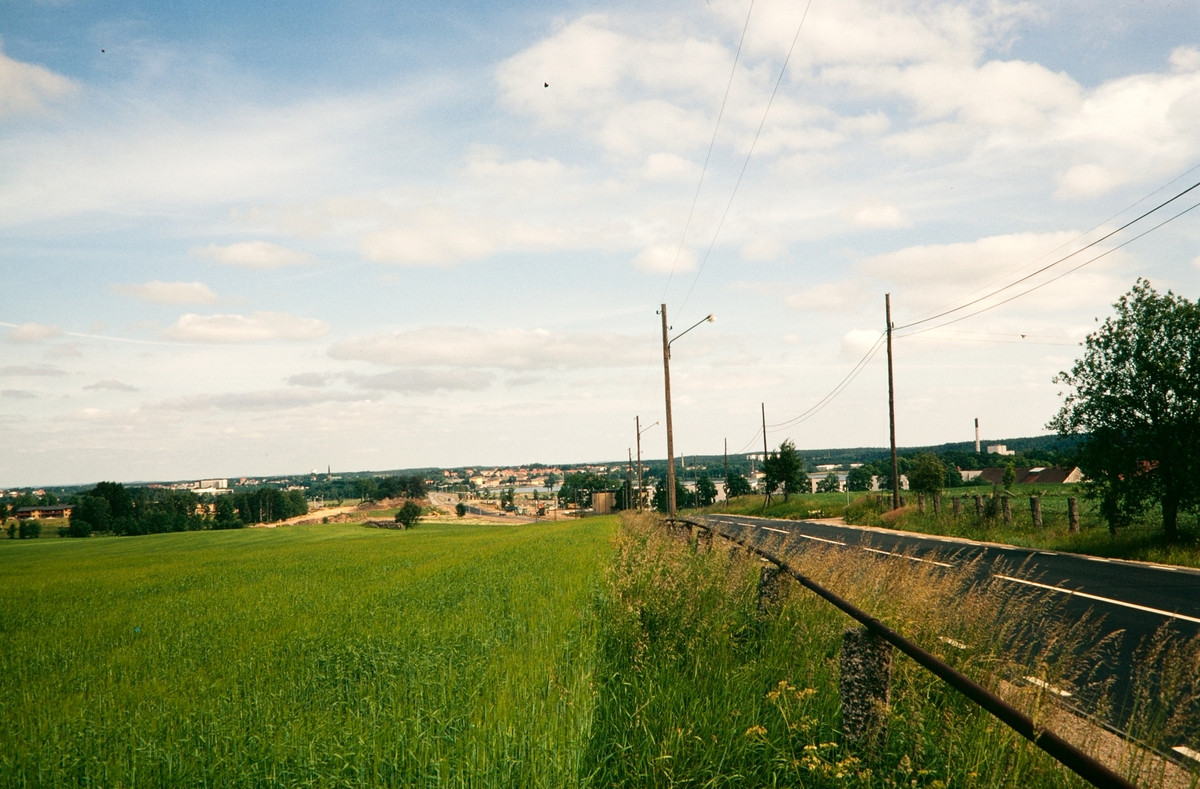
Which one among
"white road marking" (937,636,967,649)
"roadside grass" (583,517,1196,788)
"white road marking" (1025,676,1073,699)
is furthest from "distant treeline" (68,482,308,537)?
"white road marking" (1025,676,1073,699)

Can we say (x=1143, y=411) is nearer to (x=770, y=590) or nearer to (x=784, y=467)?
(x=770, y=590)

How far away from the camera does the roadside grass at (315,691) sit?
13.5 ft

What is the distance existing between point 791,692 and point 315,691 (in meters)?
4.06

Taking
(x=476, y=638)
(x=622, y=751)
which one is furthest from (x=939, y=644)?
(x=476, y=638)

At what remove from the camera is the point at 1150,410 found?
16328mm

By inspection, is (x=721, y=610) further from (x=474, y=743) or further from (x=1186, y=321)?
(x=1186, y=321)

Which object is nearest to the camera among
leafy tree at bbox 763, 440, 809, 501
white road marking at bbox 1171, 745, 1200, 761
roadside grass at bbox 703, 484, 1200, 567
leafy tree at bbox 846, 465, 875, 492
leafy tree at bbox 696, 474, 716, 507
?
white road marking at bbox 1171, 745, 1200, 761

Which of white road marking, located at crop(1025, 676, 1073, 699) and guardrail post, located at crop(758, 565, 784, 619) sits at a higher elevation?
guardrail post, located at crop(758, 565, 784, 619)

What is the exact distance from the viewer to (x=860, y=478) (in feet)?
476

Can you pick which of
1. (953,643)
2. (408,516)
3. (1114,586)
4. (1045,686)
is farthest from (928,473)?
(408,516)

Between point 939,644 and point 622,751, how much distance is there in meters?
3.17

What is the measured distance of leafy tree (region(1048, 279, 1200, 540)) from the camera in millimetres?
15766

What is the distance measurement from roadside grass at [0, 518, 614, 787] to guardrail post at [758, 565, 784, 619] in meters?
1.65

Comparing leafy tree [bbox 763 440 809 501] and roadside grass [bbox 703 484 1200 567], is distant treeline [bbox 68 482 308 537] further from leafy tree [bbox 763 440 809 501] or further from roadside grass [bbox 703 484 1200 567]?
roadside grass [bbox 703 484 1200 567]
